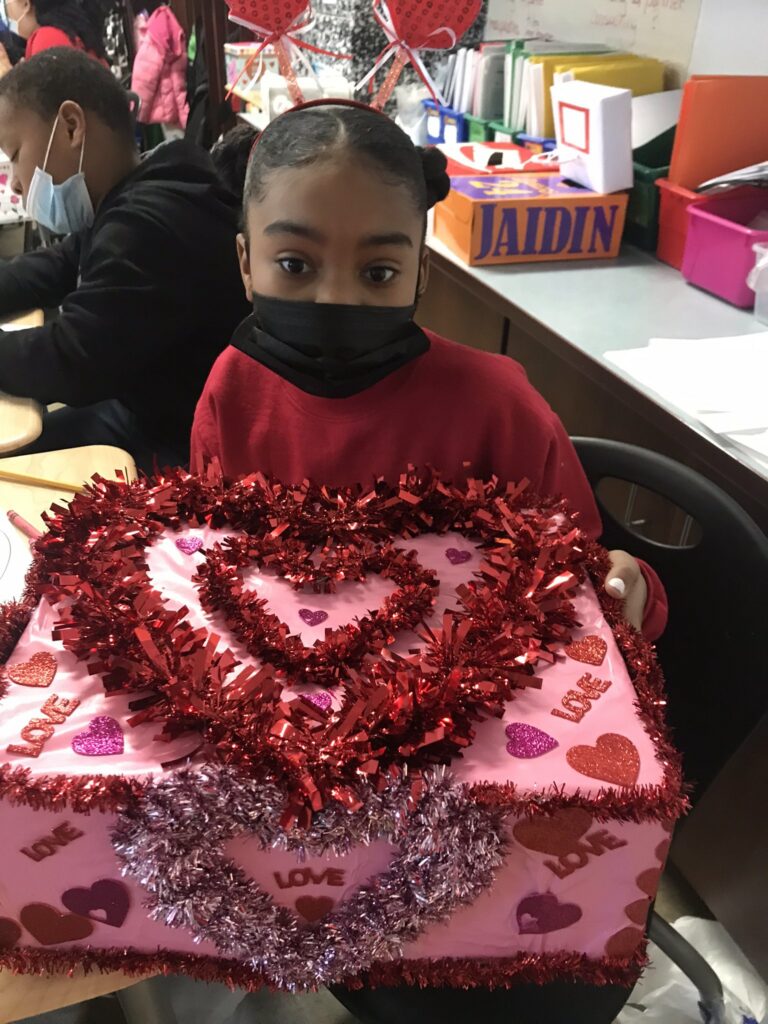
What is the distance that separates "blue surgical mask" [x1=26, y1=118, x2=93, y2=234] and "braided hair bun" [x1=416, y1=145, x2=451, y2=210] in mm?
964

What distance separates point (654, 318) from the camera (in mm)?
1432

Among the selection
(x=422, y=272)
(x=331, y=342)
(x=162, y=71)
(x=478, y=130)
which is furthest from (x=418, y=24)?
(x=162, y=71)

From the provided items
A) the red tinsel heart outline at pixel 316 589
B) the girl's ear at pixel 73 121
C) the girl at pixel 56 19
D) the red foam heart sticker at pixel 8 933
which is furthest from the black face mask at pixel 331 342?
the girl at pixel 56 19

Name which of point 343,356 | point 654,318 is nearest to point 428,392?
point 343,356

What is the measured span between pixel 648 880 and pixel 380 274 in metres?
0.61

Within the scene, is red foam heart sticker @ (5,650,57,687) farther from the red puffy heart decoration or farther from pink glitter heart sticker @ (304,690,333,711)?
the red puffy heart decoration

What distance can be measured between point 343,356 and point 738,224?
104 centimetres

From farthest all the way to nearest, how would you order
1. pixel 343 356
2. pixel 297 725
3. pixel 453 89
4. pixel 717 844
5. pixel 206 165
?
pixel 453 89 < pixel 206 165 < pixel 717 844 < pixel 343 356 < pixel 297 725

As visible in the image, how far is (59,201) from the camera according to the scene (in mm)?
1624

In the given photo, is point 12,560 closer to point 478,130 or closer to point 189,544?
point 189,544

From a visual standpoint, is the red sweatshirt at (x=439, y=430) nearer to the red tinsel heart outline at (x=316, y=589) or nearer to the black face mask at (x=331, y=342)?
the black face mask at (x=331, y=342)

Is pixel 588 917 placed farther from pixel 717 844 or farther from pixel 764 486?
pixel 717 844

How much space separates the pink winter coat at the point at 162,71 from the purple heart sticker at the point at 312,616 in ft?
13.0

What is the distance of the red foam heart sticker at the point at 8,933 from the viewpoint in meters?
0.59
